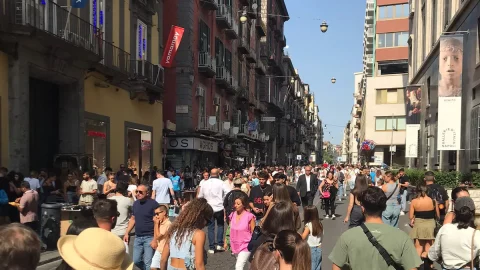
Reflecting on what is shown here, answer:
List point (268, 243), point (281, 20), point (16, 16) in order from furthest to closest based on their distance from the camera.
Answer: point (281, 20), point (16, 16), point (268, 243)

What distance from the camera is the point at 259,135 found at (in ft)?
164

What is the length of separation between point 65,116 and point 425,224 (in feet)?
42.6

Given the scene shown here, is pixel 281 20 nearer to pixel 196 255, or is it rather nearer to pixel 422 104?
pixel 422 104

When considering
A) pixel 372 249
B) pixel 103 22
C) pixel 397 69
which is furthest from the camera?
pixel 397 69

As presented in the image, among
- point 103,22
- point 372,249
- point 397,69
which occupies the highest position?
point 397,69

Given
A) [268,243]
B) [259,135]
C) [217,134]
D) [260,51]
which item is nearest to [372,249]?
[268,243]

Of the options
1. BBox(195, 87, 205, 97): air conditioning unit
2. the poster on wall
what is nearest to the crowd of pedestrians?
BBox(195, 87, 205, 97): air conditioning unit

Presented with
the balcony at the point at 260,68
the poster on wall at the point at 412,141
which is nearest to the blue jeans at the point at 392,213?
the poster on wall at the point at 412,141

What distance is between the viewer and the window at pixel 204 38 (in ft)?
101

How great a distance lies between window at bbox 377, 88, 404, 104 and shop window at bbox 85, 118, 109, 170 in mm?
39245

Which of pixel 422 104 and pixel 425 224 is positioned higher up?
pixel 422 104

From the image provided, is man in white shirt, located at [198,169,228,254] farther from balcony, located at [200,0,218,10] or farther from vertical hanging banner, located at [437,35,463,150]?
balcony, located at [200,0,218,10]

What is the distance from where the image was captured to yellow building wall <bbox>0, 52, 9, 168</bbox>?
13469 millimetres

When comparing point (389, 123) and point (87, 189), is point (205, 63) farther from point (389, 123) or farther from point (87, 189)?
point (389, 123)
